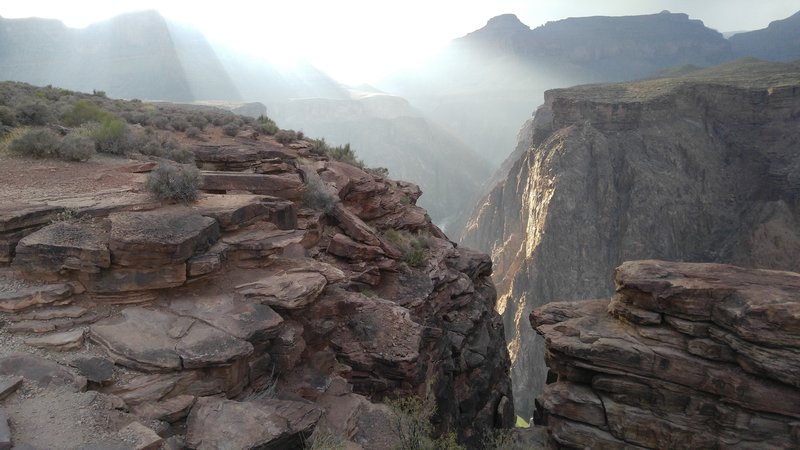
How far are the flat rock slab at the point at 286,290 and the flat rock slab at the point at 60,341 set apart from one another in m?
2.22

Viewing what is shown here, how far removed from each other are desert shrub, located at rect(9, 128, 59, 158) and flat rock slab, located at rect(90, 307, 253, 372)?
631 centimetres

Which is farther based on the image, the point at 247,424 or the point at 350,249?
the point at 350,249

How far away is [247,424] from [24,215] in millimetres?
4592

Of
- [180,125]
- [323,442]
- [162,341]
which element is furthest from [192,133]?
[323,442]

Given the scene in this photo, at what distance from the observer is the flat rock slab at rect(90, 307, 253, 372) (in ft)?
18.2

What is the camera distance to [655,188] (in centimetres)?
3972

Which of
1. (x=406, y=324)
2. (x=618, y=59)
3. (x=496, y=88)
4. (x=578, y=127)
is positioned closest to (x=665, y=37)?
(x=618, y=59)

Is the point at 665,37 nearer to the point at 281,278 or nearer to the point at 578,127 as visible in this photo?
the point at 578,127

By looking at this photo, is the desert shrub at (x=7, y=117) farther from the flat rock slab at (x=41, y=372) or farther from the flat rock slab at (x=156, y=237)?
the flat rock slab at (x=41, y=372)

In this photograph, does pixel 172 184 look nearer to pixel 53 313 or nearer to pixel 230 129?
pixel 53 313

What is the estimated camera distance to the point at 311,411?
6.31 metres

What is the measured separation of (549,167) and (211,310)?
4138 centimetres

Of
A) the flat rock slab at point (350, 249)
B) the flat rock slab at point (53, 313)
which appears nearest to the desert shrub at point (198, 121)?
the flat rock slab at point (350, 249)

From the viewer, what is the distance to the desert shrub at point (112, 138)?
38.0 feet
